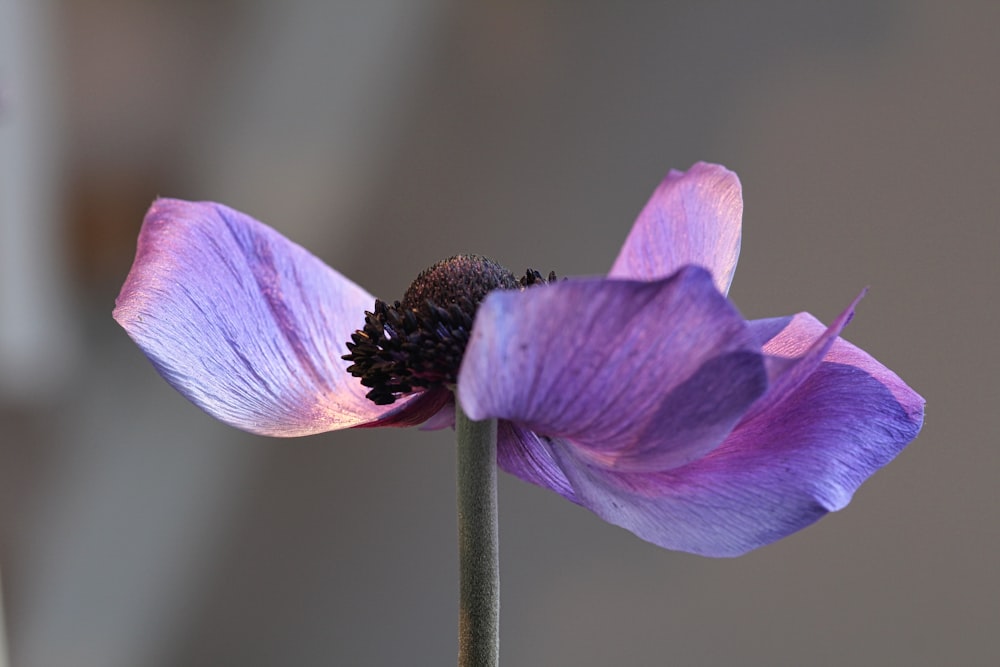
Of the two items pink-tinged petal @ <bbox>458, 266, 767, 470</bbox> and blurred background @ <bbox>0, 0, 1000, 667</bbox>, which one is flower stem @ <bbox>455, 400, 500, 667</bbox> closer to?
pink-tinged petal @ <bbox>458, 266, 767, 470</bbox>

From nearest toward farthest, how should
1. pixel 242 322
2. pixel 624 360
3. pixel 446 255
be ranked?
pixel 624 360
pixel 242 322
pixel 446 255

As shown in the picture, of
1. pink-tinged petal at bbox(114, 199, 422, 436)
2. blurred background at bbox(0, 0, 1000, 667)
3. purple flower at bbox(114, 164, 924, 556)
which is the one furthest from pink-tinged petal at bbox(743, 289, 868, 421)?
blurred background at bbox(0, 0, 1000, 667)

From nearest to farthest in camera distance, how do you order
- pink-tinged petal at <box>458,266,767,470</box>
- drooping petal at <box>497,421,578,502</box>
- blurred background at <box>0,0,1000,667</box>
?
pink-tinged petal at <box>458,266,767,470</box>, drooping petal at <box>497,421,578,502</box>, blurred background at <box>0,0,1000,667</box>

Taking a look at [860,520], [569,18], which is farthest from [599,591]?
[569,18]

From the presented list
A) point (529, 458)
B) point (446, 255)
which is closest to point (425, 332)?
point (529, 458)

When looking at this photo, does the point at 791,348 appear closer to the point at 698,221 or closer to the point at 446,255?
the point at 698,221
